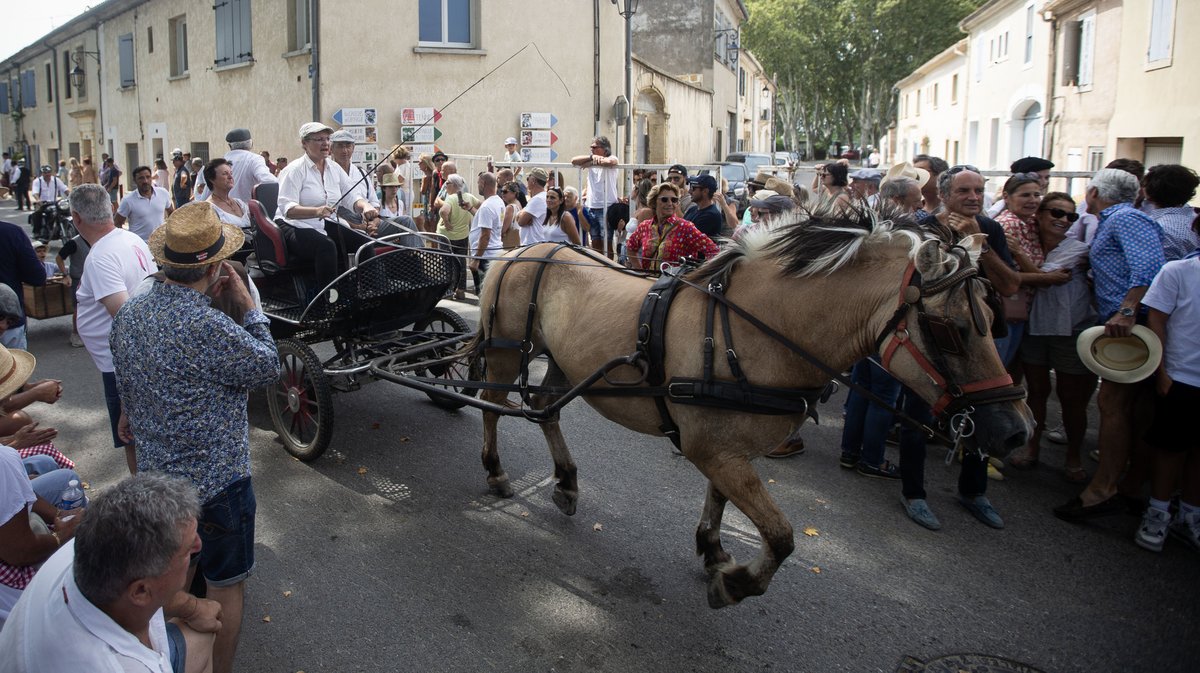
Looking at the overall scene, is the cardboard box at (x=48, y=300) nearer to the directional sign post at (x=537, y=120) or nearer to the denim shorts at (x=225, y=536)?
the denim shorts at (x=225, y=536)

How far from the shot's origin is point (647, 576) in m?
3.99

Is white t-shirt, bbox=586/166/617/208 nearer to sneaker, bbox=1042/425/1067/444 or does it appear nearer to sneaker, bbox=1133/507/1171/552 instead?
sneaker, bbox=1042/425/1067/444

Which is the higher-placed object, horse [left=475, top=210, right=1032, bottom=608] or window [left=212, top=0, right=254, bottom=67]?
window [left=212, top=0, right=254, bottom=67]

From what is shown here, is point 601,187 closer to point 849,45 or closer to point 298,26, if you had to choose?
point 298,26

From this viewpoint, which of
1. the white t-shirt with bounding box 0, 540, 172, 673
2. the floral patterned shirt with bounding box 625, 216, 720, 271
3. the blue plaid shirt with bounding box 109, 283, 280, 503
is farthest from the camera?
the floral patterned shirt with bounding box 625, 216, 720, 271

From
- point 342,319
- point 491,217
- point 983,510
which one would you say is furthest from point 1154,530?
point 491,217

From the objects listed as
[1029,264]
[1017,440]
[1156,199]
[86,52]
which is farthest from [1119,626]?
[86,52]

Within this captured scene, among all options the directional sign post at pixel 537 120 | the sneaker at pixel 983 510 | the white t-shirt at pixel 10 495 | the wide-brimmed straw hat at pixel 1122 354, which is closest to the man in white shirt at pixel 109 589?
the white t-shirt at pixel 10 495

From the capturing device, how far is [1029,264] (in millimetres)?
5121

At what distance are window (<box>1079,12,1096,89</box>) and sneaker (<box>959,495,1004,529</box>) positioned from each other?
1761cm

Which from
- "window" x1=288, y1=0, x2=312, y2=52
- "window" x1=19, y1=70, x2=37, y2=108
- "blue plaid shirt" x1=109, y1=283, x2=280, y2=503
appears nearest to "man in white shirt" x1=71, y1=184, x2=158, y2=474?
"blue plaid shirt" x1=109, y1=283, x2=280, y2=503

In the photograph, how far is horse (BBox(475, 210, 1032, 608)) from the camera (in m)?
2.92

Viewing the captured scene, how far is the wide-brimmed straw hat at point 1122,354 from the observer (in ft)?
14.0

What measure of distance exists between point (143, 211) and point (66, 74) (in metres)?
27.6
